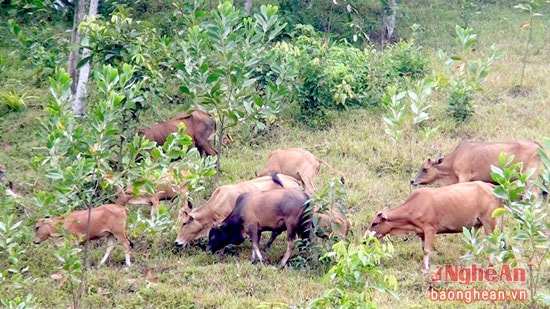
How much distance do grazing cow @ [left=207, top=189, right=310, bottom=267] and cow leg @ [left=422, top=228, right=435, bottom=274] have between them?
1359 millimetres

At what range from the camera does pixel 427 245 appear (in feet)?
32.7

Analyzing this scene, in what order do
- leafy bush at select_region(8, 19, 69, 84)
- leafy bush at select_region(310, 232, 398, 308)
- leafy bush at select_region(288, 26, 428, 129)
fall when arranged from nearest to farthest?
leafy bush at select_region(310, 232, 398, 308)
leafy bush at select_region(8, 19, 69, 84)
leafy bush at select_region(288, 26, 428, 129)

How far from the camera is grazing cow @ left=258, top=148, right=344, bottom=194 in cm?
1177

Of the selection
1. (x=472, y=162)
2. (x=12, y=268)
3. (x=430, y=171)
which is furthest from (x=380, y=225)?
(x=12, y=268)

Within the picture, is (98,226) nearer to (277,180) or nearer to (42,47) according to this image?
(277,180)

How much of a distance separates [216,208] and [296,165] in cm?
138

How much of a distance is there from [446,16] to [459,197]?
9714 mm

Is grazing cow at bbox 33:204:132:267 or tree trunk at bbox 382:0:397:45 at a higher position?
→ tree trunk at bbox 382:0:397:45

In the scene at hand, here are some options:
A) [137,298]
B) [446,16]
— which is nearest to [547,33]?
[446,16]

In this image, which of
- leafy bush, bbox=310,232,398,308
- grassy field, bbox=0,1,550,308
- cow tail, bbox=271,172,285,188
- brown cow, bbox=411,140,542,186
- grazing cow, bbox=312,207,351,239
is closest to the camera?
leafy bush, bbox=310,232,398,308

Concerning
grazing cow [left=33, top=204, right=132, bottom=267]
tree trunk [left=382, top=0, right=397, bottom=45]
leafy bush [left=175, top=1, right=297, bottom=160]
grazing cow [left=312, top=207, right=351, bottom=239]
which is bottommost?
grazing cow [left=33, top=204, right=132, bottom=267]

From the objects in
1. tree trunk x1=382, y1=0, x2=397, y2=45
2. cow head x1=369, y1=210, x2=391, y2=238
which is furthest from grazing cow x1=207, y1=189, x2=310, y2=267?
tree trunk x1=382, y1=0, x2=397, y2=45

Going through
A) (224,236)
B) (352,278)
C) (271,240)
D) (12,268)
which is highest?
(352,278)

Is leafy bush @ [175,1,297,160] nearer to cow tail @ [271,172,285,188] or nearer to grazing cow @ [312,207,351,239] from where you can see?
cow tail @ [271,172,285,188]
